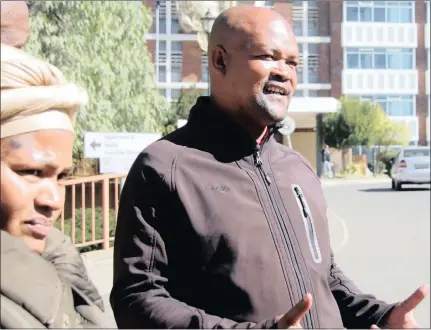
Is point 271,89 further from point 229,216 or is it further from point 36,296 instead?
point 36,296

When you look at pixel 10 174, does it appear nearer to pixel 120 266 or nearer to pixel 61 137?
pixel 61 137

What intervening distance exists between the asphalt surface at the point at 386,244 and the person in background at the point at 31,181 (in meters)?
5.02

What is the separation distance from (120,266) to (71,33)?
11.6 m

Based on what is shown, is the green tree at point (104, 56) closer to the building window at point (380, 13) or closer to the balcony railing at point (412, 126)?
the building window at point (380, 13)

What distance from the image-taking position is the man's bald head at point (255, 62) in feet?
4.89

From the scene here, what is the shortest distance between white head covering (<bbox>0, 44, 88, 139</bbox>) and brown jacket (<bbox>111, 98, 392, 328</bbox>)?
0.65 meters

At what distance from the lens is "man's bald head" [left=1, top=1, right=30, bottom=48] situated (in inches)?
31.4

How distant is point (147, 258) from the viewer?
1402 millimetres

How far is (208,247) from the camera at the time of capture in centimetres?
143

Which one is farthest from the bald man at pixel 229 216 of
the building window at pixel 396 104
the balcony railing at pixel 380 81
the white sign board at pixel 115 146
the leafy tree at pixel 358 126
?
the building window at pixel 396 104

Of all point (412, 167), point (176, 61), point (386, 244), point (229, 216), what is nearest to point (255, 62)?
point (229, 216)

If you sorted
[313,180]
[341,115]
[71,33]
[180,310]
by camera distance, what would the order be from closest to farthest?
[180,310] < [313,180] < [71,33] < [341,115]

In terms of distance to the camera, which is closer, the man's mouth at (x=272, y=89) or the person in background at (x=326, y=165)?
the man's mouth at (x=272, y=89)

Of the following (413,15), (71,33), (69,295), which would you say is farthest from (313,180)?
(413,15)
